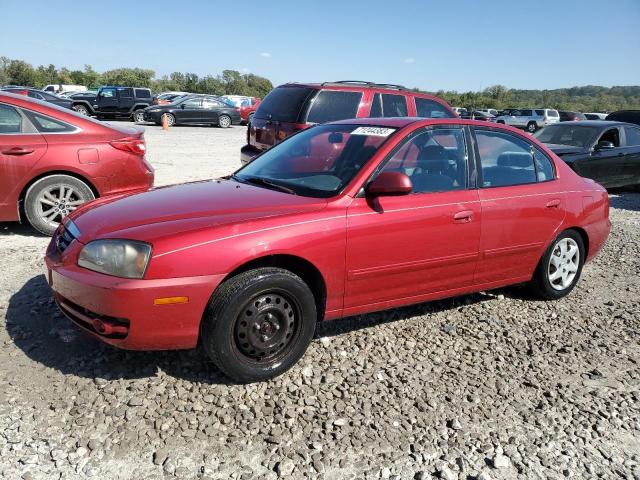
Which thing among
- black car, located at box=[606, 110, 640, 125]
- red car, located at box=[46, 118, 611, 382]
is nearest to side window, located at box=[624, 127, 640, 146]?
black car, located at box=[606, 110, 640, 125]

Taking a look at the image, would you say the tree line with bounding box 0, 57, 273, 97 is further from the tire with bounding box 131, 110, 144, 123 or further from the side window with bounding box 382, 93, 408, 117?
the side window with bounding box 382, 93, 408, 117

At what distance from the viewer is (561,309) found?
4652 millimetres

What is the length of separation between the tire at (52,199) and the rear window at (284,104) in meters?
3.19

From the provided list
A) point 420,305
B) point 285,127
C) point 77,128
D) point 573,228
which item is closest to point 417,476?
point 420,305

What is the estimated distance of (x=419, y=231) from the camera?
3654mm

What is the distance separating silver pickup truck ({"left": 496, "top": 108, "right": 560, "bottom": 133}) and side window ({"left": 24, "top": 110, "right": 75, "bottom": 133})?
116 feet

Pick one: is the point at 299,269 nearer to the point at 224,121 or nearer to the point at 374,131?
the point at 374,131

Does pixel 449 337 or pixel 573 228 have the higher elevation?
pixel 573 228

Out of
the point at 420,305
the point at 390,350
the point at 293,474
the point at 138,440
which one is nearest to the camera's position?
the point at 293,474

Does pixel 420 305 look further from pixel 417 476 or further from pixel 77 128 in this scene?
pixel 77 128

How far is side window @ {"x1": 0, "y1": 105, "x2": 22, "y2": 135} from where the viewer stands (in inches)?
223

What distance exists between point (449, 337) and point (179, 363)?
1.93 metres

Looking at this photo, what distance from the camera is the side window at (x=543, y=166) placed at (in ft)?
15.0

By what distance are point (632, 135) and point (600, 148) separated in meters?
1.23
